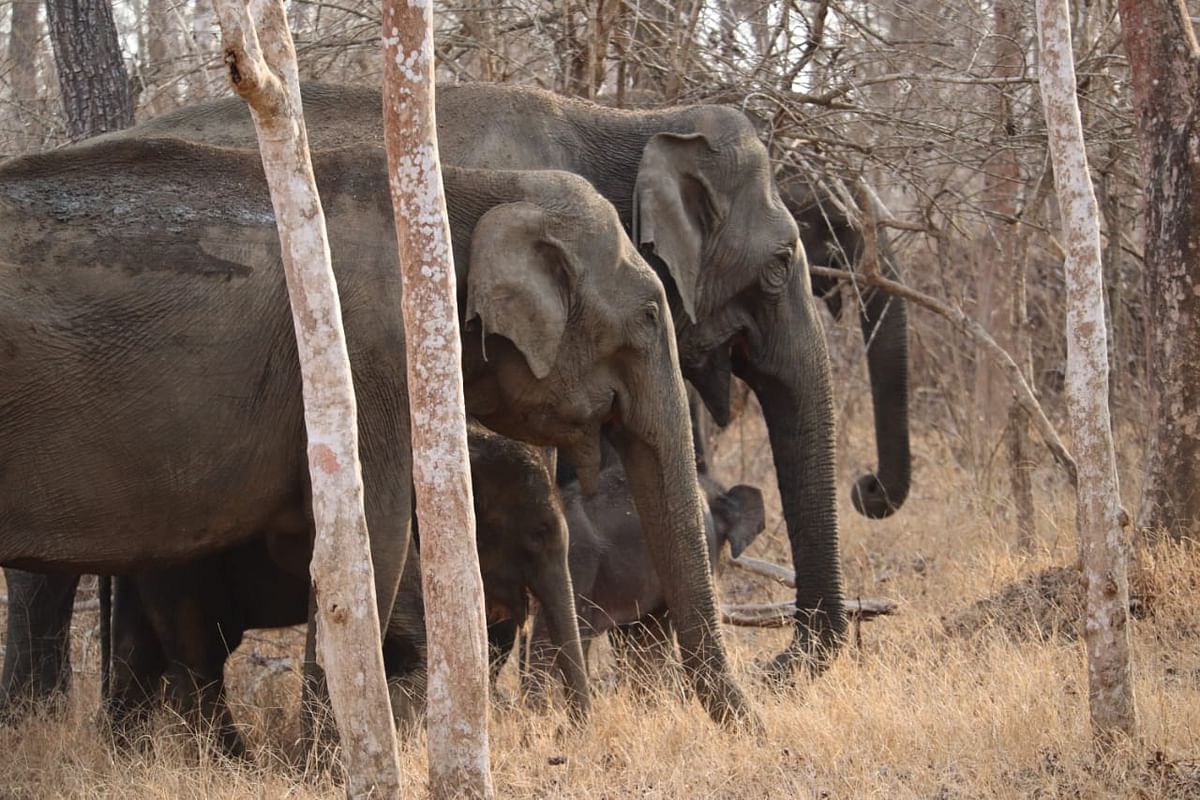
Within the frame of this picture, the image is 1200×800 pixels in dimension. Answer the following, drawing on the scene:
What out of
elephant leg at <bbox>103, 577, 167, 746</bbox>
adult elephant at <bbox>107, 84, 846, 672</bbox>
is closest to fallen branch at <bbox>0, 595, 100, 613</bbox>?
elephant leg at <bbox>103, 577, 167, 746</bbox>

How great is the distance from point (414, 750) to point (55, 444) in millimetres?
1612

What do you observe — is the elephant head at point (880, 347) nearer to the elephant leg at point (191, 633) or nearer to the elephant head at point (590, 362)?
the elephant head at point (590, 362)

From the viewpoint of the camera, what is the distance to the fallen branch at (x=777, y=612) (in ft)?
26.6

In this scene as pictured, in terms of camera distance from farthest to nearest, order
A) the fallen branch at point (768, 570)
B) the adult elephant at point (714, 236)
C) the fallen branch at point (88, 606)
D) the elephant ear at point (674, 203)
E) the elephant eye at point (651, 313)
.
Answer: the fallen branch at point (768, 570) < the fallen branch at point (88, 606) < the elephant ear at point (674, 203) < the adult elephant at point (714, 236) < the elephant eye at point (651, 313)

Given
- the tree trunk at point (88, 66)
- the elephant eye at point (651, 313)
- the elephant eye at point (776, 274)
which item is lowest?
the elephant eye at point (651, 313)

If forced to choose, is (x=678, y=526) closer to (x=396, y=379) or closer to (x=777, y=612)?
(x=396, y=379)

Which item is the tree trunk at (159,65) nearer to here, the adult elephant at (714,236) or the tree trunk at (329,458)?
the adult elephant at (714,236)

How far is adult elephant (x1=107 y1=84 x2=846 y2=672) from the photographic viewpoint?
24.9 feet

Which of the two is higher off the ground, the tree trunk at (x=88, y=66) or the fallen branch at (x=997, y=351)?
the tree trunk at (x=88, y=66)

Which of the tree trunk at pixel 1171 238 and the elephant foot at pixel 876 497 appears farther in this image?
the elephant foot at pixel 876 497

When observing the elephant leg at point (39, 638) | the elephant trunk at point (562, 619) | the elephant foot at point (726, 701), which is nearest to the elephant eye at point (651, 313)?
the elephant trunk at point (562, 619)

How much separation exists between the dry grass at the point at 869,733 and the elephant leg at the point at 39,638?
0.23 meters

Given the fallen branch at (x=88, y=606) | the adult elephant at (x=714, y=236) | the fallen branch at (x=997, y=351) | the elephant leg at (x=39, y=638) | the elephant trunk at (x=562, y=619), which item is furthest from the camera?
the fallen branch at (x=88, y=606)

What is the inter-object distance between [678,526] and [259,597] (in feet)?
6.17
